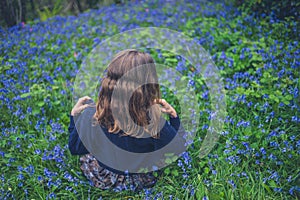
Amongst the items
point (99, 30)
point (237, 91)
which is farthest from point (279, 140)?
point (99, 30)

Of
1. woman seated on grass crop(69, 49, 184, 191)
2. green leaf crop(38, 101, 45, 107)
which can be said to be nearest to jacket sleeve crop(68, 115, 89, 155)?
woman seated on grass crop(69, 49, 184, 191)

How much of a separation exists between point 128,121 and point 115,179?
1.99ft

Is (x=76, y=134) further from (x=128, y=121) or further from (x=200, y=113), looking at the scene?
(x=200, y=113)

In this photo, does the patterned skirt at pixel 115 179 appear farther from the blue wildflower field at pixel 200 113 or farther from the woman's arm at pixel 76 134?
the woman's arm at pixel 76 134

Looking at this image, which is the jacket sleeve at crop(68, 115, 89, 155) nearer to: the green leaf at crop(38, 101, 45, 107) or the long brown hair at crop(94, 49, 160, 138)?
the long brown hair at crop(94, 49, 160, 138)

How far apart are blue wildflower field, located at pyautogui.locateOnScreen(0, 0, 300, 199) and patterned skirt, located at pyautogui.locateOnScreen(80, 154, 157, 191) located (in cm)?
6

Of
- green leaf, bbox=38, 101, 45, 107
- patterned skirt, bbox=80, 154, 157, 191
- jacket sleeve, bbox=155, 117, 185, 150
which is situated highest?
green leaf, bbox=38, 101, 45, 107

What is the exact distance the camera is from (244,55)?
380 centimetres

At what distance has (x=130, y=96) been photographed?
220cm

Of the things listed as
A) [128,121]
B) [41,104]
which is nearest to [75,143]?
[128,121]

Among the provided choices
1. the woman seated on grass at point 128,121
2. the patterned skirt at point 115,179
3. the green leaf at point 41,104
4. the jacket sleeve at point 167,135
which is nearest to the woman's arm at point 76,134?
the woman seated on grass at point 128,121

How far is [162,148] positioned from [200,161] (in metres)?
0.47

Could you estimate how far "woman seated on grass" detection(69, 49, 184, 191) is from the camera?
85.0 inches

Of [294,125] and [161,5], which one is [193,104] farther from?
[161,5]
